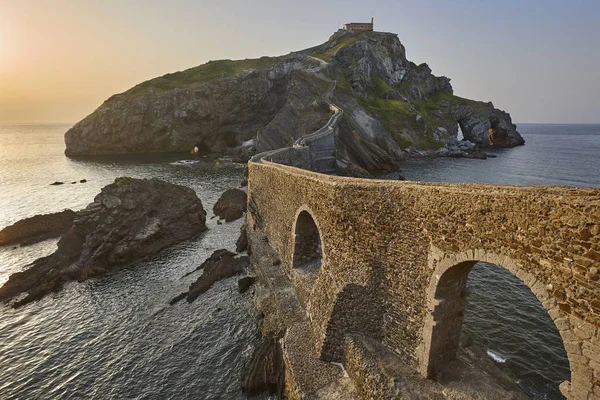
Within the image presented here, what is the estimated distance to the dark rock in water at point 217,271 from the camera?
77.4 ft

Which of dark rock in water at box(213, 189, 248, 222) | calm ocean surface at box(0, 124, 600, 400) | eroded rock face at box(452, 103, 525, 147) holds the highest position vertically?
eroded rock face at box(452, 103, 525, 147)

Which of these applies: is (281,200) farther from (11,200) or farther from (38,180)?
(38,180)

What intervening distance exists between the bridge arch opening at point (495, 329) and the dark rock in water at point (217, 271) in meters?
16.4

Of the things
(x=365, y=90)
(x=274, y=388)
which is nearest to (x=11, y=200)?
(x=274, y=388)

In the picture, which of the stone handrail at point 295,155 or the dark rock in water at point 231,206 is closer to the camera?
the stone handrail at point 295,155

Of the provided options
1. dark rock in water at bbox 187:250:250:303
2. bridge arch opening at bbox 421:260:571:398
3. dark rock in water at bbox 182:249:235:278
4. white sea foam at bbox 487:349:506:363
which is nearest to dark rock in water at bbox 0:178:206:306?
dark rock in water at bbox 182:249:235:278

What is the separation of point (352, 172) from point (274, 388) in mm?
45241

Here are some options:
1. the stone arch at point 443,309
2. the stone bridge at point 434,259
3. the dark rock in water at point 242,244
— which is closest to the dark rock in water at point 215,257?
the dark rock in water at point 242,244

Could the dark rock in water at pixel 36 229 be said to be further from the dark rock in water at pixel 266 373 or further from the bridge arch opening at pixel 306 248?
the dark rock in water at pixel 266 373

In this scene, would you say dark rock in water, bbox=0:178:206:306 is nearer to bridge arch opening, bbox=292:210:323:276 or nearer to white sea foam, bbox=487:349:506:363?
bridge arch opening, bbox=292:210:323:276

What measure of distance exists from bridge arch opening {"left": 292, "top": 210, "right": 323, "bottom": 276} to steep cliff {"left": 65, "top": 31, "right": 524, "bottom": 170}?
180ft

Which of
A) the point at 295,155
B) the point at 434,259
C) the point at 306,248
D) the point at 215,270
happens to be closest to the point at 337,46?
the point at 295,155

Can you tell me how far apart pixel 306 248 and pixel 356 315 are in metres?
7.64

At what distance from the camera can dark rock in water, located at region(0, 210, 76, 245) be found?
119 feet
